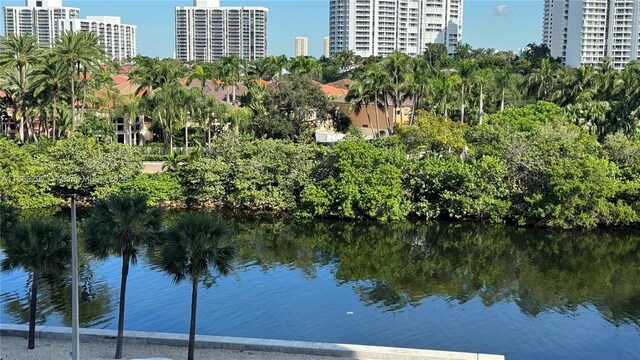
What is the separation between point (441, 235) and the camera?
4053cm

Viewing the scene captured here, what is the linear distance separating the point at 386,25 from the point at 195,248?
16519 centimetres

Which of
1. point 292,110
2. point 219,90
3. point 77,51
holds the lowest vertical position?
point 292,110

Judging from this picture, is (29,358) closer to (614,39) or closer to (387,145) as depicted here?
(387,145)

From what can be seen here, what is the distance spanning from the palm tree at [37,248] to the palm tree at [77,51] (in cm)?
3545

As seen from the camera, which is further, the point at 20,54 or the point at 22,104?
the point at 22,104

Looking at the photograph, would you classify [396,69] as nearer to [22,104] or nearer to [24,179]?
[22,104]

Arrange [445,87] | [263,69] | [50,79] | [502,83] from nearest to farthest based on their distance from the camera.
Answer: [50,79]
[445,87]
[502,83]
[263,69]

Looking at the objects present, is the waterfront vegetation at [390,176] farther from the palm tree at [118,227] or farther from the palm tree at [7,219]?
the palm tree at [118,227]

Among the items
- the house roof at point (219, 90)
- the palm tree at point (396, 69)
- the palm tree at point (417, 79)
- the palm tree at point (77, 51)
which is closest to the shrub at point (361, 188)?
the palm tree at point (77, 51)

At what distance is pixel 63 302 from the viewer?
27.7 metres

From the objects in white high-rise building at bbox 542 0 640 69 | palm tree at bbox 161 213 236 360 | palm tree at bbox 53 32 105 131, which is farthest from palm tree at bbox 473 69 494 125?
Result: white high-rise building at bbox 542 0 640 69

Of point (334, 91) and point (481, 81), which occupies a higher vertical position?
point (481, 81)

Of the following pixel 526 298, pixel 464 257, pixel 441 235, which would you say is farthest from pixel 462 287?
pixel 441 235

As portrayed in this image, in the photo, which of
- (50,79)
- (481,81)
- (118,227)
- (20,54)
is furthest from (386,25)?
(118,227)
